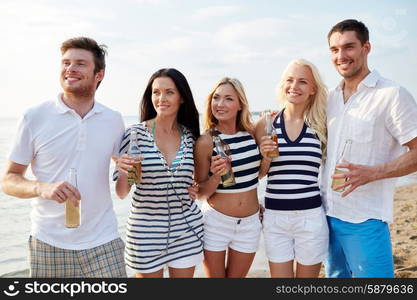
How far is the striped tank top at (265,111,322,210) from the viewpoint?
14.2 ft

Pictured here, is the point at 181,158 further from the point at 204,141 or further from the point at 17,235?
the point at 17,235

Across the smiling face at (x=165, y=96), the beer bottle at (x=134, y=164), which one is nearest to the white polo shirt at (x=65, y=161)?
the beer bottle at (x=134, y=164)

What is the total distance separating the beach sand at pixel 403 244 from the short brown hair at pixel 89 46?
478 cm

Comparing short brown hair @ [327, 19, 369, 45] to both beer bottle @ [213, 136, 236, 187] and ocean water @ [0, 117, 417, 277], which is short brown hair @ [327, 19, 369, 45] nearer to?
beer bottle @ [213, 136, 236, 187]

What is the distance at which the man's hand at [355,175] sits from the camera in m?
3.89

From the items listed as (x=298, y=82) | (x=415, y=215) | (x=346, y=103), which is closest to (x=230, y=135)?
(x=298, y=82)

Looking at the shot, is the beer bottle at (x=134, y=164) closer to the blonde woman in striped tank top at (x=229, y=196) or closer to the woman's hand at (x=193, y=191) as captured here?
the woman's hand at (x=193, y=191)

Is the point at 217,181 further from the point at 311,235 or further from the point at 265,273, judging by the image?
the point at 265,273

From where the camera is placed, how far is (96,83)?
158 inches

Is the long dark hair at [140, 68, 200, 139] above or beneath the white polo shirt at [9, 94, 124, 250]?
above

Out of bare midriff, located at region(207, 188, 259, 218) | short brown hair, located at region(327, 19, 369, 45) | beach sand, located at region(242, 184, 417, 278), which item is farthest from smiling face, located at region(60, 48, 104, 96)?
beach sand, located at region(242, 184, 417, 278)

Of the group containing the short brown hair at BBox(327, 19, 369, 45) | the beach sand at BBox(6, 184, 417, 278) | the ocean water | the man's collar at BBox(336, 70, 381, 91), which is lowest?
the ocean water

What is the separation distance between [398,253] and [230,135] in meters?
4.85

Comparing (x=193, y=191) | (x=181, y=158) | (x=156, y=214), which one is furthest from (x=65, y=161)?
(x=193, y=191)
